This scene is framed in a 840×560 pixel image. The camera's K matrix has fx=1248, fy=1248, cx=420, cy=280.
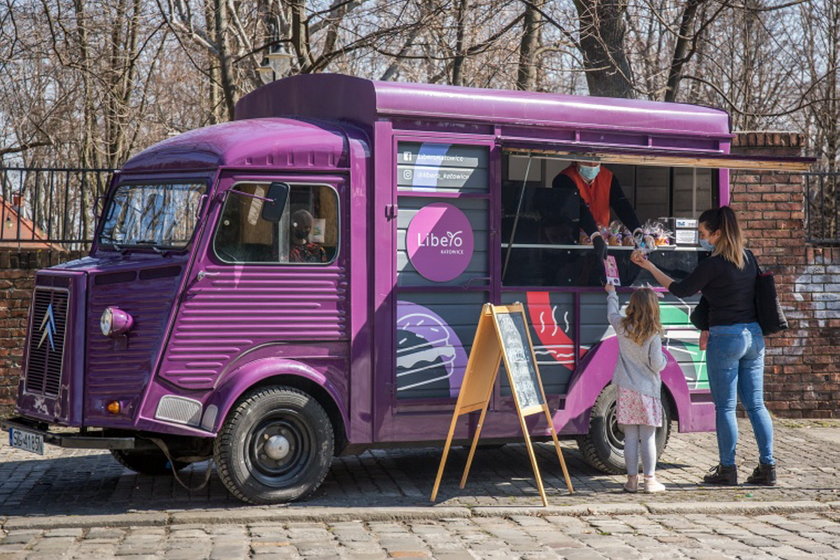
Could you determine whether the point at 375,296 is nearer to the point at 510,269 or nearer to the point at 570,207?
the point at 510,269

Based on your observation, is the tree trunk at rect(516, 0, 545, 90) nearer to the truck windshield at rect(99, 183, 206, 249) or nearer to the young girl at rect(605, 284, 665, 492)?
the young girl at rect(605, 284, 665, 492)

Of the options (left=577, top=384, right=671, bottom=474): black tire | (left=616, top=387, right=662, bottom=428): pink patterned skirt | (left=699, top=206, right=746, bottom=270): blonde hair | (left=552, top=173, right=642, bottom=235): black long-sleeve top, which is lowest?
(left=577, top=384, right=671, bottom=474): black tire

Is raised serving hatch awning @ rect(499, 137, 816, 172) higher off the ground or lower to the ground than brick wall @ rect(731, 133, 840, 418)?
higher

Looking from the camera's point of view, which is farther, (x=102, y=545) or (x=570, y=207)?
(x=570, y=207)

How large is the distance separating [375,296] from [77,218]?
17.8 feet

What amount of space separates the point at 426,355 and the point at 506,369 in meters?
0.65

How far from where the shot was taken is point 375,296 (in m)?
8.44

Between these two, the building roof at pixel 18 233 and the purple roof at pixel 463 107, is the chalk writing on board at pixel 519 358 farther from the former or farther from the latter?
the building roof at pixel 18 233

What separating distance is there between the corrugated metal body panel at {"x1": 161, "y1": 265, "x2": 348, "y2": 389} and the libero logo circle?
603mm

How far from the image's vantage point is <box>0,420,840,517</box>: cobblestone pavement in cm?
828

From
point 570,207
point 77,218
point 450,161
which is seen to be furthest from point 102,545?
point 77,218

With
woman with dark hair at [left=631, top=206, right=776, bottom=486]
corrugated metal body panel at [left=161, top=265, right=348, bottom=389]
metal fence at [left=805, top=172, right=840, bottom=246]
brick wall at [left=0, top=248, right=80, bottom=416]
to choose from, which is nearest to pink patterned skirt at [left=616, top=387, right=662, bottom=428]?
woman with dark hair at [left=631, top=206, right=776, bottom=486]

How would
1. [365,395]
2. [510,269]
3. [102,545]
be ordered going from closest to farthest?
[102,545]
[365,395]
[510,269]

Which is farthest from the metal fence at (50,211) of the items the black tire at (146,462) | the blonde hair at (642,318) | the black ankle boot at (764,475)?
the black ankle boot at (764,475)
